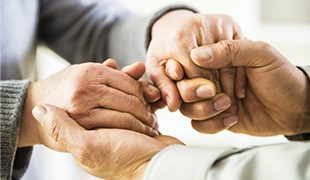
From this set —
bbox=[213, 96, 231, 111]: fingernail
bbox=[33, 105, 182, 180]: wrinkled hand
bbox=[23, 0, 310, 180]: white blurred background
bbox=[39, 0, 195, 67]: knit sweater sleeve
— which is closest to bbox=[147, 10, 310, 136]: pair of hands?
bbox=[213, 96, 231, 111]: fingernail

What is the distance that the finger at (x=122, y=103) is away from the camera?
2.28 ft

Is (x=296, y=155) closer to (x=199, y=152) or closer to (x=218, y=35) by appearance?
(x=199, y=152)

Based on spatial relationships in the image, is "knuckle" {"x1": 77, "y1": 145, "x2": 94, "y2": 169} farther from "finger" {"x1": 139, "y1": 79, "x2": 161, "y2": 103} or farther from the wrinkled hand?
"finger" {"x1": 139, "y1": 79, "x2": 161, "y2": 103}

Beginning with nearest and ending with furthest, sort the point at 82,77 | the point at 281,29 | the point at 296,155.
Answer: the point at 296,155 → the point at 82,77 → the point at 281,29

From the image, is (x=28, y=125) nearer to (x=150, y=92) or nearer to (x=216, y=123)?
(x=150, y=92)

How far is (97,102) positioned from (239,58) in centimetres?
22

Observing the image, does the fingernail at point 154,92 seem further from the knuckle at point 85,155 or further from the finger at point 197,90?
the knuckle at point 85,155

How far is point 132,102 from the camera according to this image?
707 millimetres

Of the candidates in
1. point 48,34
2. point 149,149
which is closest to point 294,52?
point 48,34

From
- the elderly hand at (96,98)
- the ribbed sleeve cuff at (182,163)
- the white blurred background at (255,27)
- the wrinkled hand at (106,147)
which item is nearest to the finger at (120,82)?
the elderly hand at (96,98)

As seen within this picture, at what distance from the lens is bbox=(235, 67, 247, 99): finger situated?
2.45 feet

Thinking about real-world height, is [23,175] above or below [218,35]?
below

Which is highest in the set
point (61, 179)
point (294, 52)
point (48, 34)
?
point (48, 34)

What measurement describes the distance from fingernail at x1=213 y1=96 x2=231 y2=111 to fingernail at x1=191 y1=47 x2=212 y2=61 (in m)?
0.07
